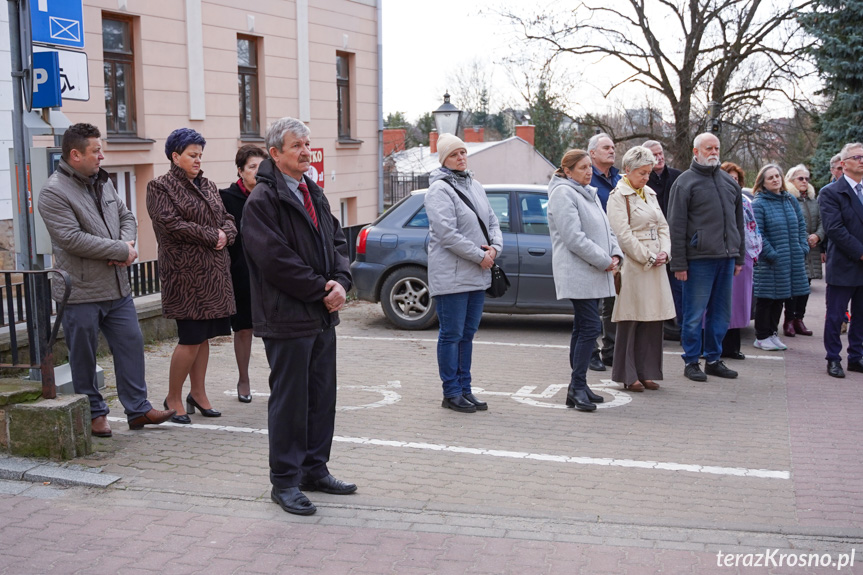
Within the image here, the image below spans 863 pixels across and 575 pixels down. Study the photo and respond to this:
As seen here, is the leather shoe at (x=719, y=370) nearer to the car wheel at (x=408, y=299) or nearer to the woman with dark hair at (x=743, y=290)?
the woman with dark hair at (x=743, y=290)

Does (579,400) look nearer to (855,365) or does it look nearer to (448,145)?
(448,145)

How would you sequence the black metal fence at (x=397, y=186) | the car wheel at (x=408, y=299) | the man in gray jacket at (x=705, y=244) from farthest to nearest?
the black metal fence at (x=397, y=186)
the car wheel at (x=408, y=299)
the man in gray jacket at (x=705, y=244)

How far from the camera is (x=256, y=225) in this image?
460cm

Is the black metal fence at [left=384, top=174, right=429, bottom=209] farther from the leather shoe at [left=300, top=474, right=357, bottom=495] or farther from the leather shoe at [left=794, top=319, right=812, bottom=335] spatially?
the leather shoe at [left=300, top=474, right=357, bottom=495]

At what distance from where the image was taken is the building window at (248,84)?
17578 mm

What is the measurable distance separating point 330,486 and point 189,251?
2097mm

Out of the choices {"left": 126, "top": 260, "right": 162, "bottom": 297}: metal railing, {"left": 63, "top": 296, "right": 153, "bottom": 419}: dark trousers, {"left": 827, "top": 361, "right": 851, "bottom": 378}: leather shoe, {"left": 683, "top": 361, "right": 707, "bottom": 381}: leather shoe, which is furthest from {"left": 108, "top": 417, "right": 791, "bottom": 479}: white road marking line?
{"left": 126, "top": 260, "right": 162, "bottom": 297}: metal railing

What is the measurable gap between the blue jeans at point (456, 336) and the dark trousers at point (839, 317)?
3410 millimetres

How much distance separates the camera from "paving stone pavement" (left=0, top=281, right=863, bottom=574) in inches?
168

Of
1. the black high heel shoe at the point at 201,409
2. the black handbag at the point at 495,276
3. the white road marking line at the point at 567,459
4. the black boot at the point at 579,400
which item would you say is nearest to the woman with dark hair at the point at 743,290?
the black boot at the point at 579,400

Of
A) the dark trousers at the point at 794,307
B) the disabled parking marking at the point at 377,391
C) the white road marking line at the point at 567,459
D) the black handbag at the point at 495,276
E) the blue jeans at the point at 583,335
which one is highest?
the black handbag at the point at 495,276

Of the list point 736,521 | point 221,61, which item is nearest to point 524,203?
point 736,521

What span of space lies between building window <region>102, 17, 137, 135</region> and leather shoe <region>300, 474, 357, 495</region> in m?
10.7

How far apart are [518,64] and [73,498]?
25648mm
